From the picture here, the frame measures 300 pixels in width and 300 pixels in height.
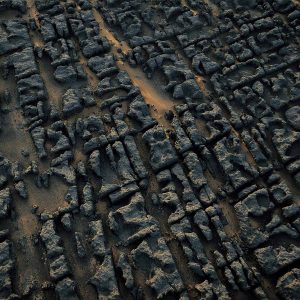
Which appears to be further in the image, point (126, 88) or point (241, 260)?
point (126, 88)

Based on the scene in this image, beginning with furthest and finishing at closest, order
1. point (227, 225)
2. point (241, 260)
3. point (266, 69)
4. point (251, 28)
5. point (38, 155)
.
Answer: point (251, 28), point (266, 69), point (38, 155), point (227, 225), point (241, 260)

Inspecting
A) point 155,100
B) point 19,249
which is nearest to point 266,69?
point 155,100

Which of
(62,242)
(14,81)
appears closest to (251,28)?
(14,81)

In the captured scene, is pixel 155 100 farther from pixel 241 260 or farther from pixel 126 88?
pixel 241 260

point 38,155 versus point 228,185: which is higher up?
point 38,155

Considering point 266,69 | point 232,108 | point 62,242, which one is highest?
point 266,69

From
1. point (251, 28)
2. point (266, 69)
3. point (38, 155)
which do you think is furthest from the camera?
point (251, 28)

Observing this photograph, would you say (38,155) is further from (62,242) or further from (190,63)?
(190,63)
